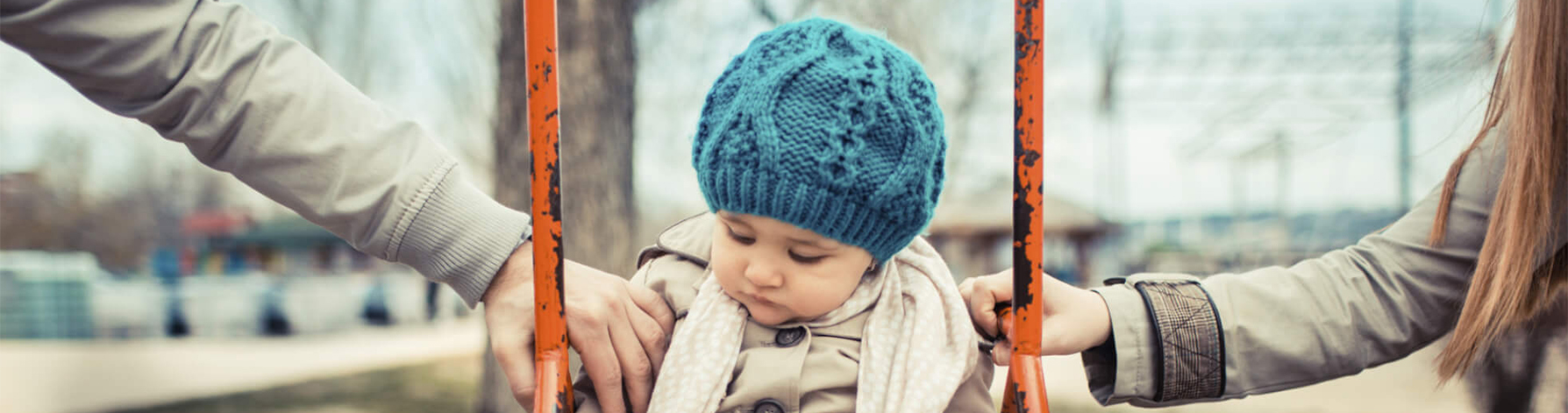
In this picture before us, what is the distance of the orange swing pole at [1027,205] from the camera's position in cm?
89

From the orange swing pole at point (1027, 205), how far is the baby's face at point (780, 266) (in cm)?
20

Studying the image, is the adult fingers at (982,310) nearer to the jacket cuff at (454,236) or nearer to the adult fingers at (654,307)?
the adult fingers at (654,307)

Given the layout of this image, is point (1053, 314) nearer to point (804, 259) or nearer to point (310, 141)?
point (804, 259)

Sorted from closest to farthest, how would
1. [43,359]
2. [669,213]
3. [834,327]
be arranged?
1. [834,327]
2. [669,213]
3. [43,359]

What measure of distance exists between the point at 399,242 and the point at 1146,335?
926mm

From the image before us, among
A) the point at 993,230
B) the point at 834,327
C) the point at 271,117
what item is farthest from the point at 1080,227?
the point at 271,117

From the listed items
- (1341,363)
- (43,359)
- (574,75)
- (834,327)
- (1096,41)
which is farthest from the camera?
(43,359)

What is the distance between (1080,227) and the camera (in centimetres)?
558

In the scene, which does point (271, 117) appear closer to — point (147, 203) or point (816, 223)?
point (816, 223)

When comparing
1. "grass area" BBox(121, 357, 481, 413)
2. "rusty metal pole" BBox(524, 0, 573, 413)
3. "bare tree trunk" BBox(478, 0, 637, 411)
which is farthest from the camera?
"grass area" BBox(121, 357, 481, 413)

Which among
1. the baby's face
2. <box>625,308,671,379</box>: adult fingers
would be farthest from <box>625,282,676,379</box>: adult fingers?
the baby's face

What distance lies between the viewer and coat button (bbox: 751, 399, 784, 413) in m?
1.04

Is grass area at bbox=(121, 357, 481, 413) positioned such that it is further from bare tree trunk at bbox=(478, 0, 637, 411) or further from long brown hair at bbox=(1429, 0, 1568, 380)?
Answer: long brown hair at bbox=(1429, 0, 1568, 380)

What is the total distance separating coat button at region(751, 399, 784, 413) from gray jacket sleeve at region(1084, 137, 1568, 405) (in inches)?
18.1
